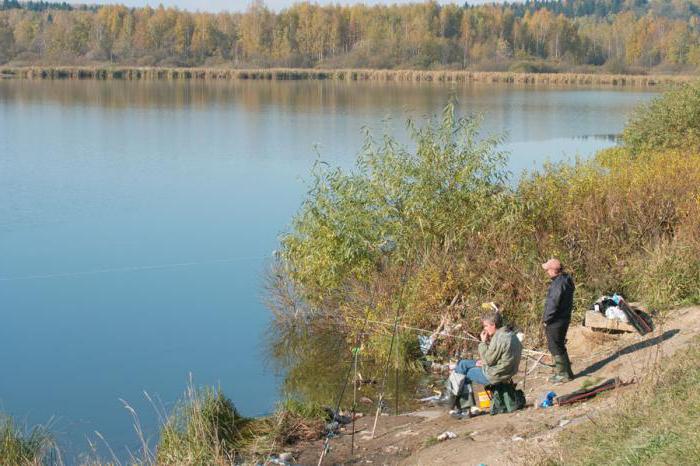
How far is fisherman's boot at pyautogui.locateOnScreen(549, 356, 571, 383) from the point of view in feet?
38.6

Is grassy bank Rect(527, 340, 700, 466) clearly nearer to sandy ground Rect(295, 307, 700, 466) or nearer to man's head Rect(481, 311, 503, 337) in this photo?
sandy ground Rect(295, 307, 700, 466)

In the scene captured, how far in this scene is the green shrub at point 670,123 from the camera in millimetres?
25531

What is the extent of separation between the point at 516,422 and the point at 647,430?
268cm

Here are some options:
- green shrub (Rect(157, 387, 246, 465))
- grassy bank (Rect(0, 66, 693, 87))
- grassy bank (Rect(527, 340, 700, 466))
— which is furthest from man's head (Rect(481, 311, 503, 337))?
grassy bank (Rect(0, 66, 693, 87))

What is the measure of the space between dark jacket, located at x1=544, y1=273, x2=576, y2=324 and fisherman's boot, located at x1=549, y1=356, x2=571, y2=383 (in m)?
0.62

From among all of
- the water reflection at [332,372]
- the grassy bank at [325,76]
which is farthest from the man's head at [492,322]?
the grassy bank at [325,76]

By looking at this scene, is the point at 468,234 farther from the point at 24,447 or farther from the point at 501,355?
the point at 24,447

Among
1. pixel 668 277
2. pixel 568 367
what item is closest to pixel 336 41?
pixel 668 277

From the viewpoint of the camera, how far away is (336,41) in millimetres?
125812

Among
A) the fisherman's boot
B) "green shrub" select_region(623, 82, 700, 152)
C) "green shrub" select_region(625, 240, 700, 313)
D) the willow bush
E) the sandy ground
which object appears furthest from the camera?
"green shrub" select_region(623, 82, 700, 152)

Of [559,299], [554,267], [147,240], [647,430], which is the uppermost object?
[554,267]

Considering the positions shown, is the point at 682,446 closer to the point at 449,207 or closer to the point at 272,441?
the point at 272,441

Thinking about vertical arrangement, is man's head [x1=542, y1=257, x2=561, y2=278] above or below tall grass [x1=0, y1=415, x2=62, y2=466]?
above

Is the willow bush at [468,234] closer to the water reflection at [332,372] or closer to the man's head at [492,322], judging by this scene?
the water reflection at [332,372]
